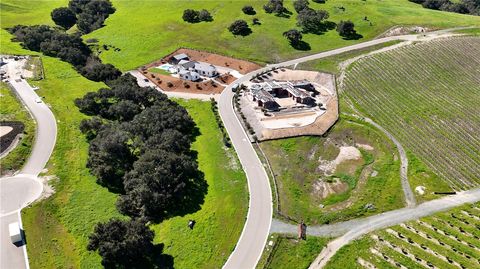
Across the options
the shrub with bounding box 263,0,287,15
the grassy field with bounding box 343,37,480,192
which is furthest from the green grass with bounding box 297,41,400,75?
the shrub with bounding box 263,0,287,15

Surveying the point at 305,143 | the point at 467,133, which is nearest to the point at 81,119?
the point at 305,143

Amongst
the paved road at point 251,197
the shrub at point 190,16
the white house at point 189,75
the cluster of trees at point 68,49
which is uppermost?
the shrub at point 190,16

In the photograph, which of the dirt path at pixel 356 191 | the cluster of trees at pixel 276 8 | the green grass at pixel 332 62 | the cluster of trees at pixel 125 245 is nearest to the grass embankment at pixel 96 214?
the cluster of trees at pixel 125 245

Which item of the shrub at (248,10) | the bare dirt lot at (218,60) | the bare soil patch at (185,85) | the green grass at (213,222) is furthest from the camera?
the shrub at (248,10)

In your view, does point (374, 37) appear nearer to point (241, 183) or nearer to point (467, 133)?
point (467, 133)

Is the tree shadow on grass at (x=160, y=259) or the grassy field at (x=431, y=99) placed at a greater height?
the grassy field at (x=431, y=99)

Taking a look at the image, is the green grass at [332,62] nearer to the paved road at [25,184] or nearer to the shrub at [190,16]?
the shrub at [190,16]

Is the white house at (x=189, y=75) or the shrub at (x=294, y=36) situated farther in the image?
the shrub at (x=294, y=36)
